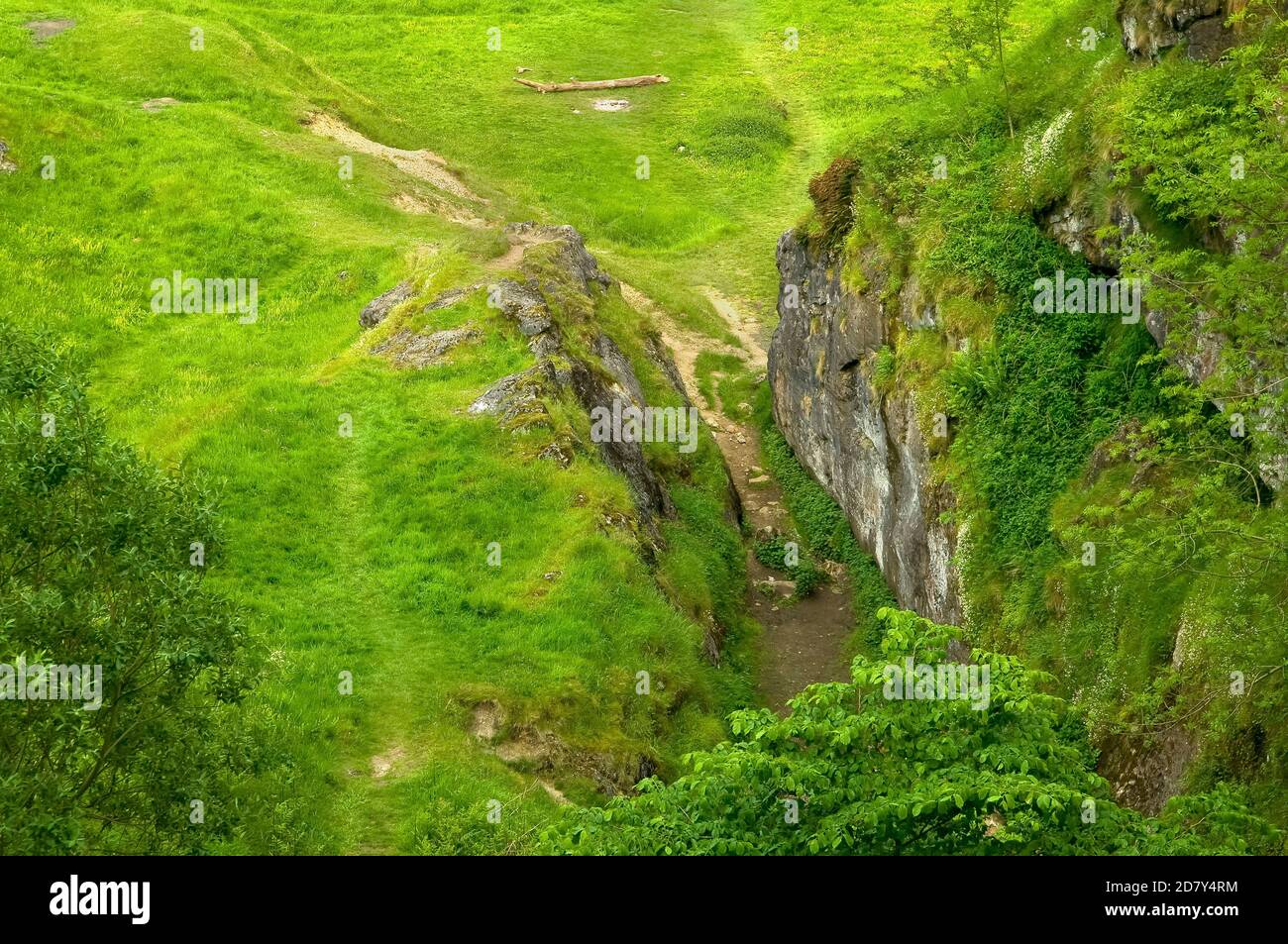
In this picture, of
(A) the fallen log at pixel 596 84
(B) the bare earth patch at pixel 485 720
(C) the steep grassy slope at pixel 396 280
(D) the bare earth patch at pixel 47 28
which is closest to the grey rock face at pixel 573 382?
(C) the steep grassy slope at pixel 396 280

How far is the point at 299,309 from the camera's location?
47656mm

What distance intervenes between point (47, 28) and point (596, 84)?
1268 inches

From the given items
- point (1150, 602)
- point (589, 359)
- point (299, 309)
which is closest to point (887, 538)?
point (589, 359)

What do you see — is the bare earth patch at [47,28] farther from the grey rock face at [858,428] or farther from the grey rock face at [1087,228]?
the grey rock face at [1087,228]

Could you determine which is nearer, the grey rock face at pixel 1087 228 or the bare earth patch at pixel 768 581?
the grey rock face at pixel 1087 228

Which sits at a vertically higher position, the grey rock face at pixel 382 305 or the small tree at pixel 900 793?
the grey rock face at pixel 382 305

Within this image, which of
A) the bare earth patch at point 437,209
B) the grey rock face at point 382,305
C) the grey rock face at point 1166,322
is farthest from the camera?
the bare earth patch at point 437,209

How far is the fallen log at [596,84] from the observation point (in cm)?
8075

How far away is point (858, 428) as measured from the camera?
44844mm

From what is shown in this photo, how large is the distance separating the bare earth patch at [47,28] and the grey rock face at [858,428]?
4141 cm

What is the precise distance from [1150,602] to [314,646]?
60.0ft

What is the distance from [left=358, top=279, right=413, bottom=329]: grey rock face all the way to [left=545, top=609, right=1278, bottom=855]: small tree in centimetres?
3049

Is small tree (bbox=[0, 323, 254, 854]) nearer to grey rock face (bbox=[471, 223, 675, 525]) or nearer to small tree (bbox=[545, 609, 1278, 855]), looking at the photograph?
small tree (bbox=[545, 609, 1278, 855])

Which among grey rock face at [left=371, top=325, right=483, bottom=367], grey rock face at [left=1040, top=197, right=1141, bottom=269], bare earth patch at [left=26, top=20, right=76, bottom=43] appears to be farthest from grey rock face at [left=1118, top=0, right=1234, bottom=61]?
bare earth patch at [left=26, top=20, right=76, bottom=43]
